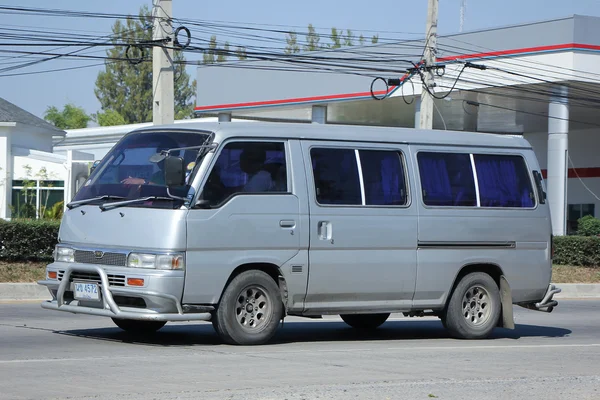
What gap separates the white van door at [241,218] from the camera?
10.7m

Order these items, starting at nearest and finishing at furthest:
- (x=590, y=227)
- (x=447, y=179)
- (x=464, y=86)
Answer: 1. (x=447, y=179)
2. (x=464, y=86)
3. (x=590, y=227)

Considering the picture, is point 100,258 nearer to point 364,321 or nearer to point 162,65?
point 364,321

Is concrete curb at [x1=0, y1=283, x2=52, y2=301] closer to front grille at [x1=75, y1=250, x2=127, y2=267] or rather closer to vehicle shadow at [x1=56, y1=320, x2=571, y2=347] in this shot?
vehicle shadow at [x1=56, y1=320, x2=571, y2=347]

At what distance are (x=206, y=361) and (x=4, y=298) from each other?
31.4 feet

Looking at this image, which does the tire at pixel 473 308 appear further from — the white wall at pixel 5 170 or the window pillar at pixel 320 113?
the white wall at pixel 5 170

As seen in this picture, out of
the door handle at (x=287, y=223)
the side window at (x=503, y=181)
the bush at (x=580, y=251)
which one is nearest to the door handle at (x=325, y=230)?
the door handle at (x=287, y=223)

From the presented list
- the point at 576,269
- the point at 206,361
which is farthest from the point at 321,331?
the point at 576,269

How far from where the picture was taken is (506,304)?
1315cm

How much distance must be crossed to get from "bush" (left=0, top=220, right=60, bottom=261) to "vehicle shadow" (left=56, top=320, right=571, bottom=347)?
8.31 metres

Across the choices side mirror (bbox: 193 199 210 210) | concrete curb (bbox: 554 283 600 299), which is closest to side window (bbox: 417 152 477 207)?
side mirror (bbox: 193 199 210 210)

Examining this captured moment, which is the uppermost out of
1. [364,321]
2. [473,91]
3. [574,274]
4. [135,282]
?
[473,91]

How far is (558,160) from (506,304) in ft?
65.7

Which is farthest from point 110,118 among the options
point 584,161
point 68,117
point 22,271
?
point 22,271

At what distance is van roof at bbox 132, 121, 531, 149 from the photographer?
37.0ft
